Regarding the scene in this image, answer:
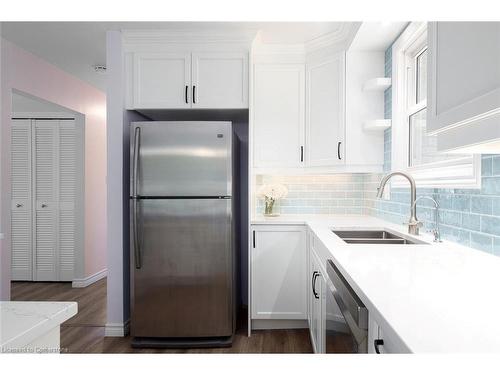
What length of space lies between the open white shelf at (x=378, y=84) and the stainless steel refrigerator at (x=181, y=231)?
1.14 m

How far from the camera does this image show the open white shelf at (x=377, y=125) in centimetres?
255

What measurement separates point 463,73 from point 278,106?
A: 6.82ft

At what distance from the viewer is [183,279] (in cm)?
249

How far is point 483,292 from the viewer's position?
0.91 metres

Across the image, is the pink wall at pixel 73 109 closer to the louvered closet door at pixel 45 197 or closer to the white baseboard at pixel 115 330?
the louvered closet door at pixel 45 197

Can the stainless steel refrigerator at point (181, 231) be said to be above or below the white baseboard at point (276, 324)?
above

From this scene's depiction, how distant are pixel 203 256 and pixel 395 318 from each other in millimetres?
1904

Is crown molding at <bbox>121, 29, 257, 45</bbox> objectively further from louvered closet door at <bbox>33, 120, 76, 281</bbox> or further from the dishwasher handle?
louvered closet door at <bbox>33, 120, 76, 281</bbox>

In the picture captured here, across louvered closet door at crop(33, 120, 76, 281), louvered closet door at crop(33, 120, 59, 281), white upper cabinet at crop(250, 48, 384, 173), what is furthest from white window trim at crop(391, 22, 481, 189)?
louvered closet door at crop(33, 120, 59, 281)

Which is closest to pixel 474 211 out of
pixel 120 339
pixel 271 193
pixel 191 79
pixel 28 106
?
pixel 271 193

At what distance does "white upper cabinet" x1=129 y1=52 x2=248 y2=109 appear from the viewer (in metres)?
2.70

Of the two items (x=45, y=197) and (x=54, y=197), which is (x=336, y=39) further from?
(x=45, y=197)

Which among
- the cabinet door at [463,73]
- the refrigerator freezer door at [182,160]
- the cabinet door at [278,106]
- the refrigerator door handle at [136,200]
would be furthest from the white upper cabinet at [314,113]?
the cabinet door at [463,73]
